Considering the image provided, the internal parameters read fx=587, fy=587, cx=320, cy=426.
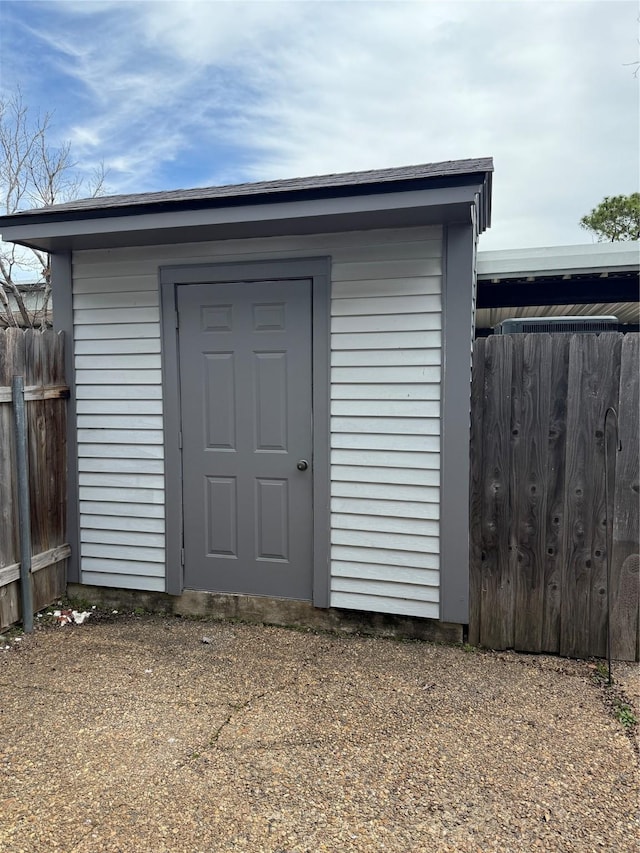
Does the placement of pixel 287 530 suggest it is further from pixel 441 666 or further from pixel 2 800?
pixel 2 800

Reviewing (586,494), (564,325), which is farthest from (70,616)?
(564,325)

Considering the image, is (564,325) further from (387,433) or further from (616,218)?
(616,218)

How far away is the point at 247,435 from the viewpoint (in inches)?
149

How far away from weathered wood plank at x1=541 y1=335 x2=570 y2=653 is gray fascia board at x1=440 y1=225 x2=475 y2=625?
446mm

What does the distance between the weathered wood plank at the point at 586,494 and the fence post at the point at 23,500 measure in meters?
3.24

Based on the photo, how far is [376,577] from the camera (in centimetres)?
358

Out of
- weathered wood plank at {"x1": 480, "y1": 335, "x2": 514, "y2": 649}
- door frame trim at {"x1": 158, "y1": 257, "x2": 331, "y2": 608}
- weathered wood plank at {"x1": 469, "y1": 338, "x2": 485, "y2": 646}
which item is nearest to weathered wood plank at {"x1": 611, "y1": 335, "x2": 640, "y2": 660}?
weathered wood plank at {"x1": 480, "y1": 335, "x2": 514, "y2": 649}

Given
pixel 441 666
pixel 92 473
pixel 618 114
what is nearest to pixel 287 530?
pixel 441 666

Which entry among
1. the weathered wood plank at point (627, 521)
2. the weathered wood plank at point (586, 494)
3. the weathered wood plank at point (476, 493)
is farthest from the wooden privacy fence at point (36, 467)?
the weathered wood plank at point (627, 521)

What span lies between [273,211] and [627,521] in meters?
2.59

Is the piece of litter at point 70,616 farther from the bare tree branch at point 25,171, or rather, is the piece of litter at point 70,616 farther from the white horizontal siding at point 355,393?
the bare tree branch at point 25,171

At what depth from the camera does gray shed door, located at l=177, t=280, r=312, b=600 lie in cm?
368

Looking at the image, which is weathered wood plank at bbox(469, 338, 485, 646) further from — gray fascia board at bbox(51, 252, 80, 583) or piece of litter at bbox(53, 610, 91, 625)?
gray fascia board at bbox(51, 252, 80, 583)

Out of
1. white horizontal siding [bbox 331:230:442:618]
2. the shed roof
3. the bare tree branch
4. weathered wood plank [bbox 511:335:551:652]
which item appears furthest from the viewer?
the bare tree branch
